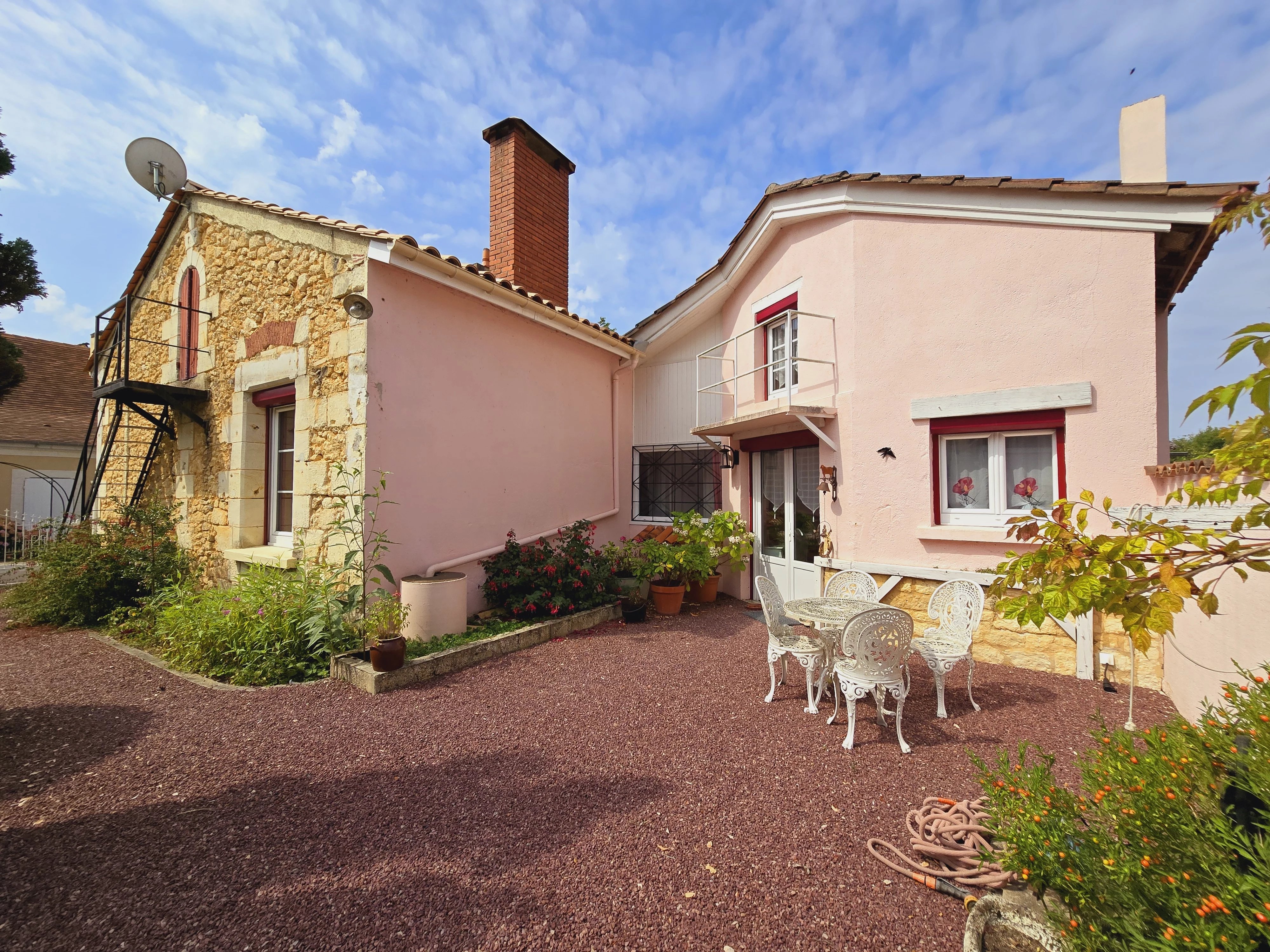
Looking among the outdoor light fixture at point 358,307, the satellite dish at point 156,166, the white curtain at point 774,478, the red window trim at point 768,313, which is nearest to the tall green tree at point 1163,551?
the outdoor light fixture at point 358,307

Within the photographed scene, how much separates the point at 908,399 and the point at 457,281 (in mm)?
5195

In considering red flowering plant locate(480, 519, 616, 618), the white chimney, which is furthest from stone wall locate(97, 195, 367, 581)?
the white chimney

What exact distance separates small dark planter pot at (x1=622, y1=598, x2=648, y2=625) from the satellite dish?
8764 mm

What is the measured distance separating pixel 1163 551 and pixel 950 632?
10.7 ft

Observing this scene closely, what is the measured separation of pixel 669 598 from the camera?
730cm

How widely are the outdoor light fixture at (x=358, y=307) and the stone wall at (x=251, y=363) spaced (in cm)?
11

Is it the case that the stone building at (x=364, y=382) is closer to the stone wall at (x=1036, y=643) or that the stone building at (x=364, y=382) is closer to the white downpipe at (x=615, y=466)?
the white downpipe at (x=615, y=466)

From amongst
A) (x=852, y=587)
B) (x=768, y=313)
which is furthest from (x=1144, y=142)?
(x=852, y=587)

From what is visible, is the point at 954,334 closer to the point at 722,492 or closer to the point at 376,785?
the point at 722,492

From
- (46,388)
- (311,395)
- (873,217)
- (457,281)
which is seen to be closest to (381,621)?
(311,395)

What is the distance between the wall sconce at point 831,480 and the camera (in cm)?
634

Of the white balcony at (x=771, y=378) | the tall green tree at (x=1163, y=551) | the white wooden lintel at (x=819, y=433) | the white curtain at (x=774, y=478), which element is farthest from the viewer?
the white curtain at (x=774, y=478)

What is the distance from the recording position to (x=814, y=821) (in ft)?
9.18

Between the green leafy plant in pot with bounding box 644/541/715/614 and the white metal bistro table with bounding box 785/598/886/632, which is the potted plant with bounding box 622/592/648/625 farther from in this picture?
the white metal bistro table with bounding box 785/598/886/632
